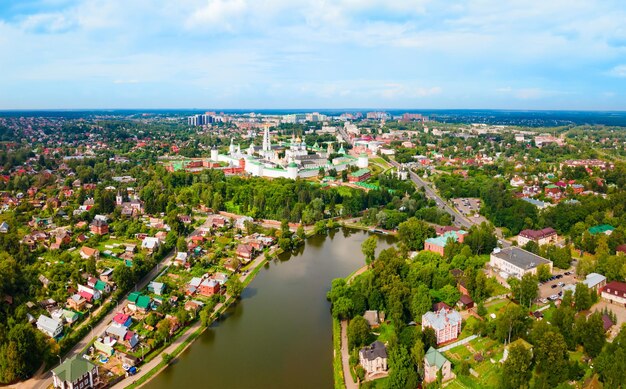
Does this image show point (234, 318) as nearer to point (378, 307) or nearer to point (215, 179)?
point (378, 307)

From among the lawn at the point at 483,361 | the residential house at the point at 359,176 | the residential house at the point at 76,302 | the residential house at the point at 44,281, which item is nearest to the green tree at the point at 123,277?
the residential house at the point at 76,302

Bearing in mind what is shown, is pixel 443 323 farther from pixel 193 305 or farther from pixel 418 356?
pixel 193 305

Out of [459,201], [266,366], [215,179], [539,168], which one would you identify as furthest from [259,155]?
[266,366]

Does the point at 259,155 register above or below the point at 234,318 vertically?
above

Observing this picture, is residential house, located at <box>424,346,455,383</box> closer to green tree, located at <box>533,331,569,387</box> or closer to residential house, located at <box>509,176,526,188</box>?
green tree, located at <box>533,331,569,387</box>

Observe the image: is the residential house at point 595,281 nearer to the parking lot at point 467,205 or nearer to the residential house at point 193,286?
the parking lot at point 467,205

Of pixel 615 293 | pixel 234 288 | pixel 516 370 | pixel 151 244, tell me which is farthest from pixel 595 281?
pixel 151 244

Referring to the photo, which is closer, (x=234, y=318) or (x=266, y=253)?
(x=234, y=318)

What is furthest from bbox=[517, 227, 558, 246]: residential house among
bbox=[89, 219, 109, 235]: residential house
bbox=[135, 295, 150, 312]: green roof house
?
bbox=[89, 219, 109, 235]: residential house
